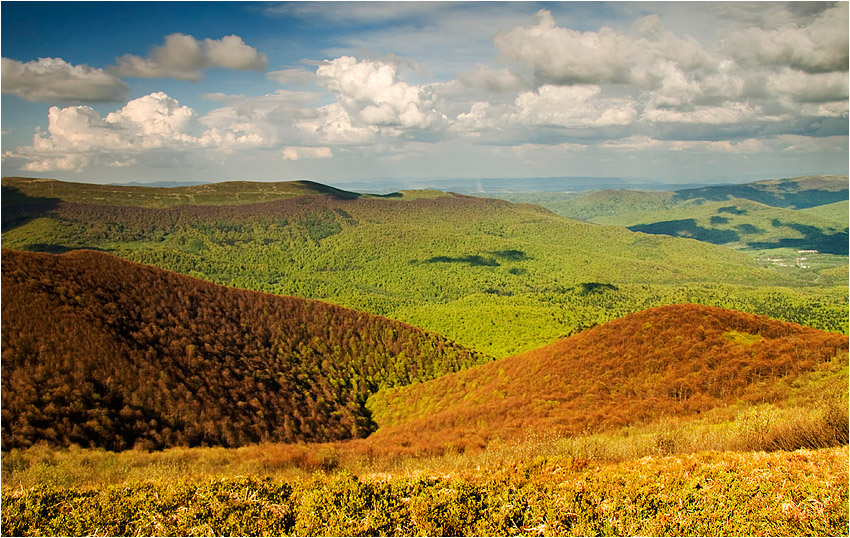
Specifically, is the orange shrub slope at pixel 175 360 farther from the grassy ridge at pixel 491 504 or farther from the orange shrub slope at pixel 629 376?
the grassy ridge at pixel 491 504

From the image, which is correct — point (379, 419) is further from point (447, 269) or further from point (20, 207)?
point (20, 207)

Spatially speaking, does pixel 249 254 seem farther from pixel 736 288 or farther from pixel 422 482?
pixel 422 482

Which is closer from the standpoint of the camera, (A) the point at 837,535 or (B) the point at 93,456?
(A) the point at 837,535

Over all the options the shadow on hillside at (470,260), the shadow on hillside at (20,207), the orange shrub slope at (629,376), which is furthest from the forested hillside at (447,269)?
the orange shrub slope at (629,376)

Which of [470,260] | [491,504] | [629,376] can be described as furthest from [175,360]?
[470,260]

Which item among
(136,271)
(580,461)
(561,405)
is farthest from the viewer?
(136,271)

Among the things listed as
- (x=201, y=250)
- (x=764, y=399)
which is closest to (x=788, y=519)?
(x=764, y=399)
